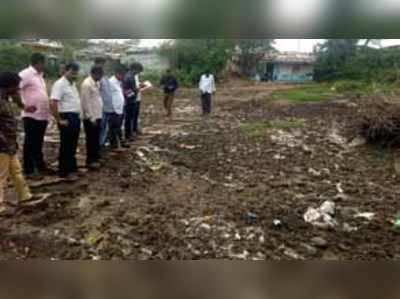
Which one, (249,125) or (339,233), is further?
(249,125)

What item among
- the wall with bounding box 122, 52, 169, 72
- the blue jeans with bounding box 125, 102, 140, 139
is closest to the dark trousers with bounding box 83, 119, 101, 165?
the wall with bounding box 122, 52, 169, 72

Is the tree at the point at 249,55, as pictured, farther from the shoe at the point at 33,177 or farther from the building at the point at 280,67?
the shoe at the point at 33,177

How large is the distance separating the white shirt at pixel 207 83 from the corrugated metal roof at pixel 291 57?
1.34 ft

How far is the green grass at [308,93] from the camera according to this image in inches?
133

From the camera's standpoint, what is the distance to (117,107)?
3.79m

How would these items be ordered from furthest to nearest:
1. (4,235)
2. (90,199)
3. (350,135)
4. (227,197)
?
(350,135) < (227,197) < (90,199) < (4,235)

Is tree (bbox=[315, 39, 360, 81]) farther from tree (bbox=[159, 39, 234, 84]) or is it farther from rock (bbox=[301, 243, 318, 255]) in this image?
rock (bbox=[301, 243, 318, 255])

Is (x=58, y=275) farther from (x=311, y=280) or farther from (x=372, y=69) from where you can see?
(x=372, y=69)

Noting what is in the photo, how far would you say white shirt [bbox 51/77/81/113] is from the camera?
2.70 metres

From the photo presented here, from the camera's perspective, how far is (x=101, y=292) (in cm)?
137

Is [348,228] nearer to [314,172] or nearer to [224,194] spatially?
[224,194]

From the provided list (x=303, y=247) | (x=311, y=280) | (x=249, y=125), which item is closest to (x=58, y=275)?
(x=311, y=280)

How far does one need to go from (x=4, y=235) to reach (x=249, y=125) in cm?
321

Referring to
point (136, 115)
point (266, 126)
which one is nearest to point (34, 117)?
point (136, 115)
